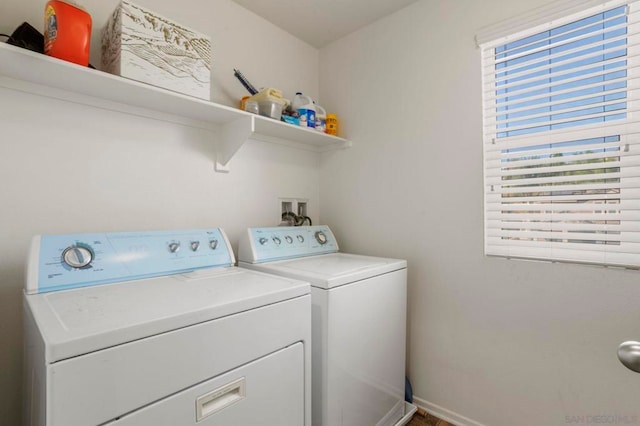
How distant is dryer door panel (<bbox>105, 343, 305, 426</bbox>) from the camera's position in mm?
758

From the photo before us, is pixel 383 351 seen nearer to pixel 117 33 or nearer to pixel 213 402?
pixel 213 402

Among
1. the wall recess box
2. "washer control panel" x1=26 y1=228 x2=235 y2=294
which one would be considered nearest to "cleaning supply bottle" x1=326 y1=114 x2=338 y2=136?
the wall recess box

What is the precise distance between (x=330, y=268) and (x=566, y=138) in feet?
4.03

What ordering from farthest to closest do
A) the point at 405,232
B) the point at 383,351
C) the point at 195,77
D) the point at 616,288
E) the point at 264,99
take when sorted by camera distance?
1. the point at 405,232
2. the point at 264,99
3. the point at 383,351
4. the point at 195,77
5. the point at 616,288

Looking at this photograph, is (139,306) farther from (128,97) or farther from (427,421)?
(427,421)

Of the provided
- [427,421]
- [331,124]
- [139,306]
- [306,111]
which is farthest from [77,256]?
[427,421]

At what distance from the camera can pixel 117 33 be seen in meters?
1.17

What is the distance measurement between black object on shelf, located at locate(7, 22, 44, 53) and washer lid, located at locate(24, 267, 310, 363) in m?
0.83

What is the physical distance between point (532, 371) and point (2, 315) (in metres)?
2.24

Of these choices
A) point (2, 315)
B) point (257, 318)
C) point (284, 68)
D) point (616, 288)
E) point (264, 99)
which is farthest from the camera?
point (284, 68)

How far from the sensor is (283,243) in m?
1.74

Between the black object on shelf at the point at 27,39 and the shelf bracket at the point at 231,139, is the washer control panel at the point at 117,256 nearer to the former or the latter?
the shelf bracket at the point at 231,139

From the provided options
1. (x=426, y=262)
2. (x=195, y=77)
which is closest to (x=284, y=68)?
(x=195, y=77)

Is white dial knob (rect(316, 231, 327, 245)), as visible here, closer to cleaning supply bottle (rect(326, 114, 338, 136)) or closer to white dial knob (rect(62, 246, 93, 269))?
cleaning supply bottle (rect(326, 114, 338, 136))
